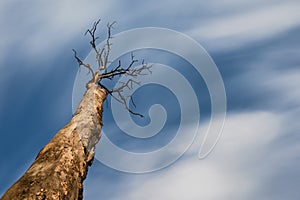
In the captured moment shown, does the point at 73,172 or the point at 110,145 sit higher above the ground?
the point at 110,145

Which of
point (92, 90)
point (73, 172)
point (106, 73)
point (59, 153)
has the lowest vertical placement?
point (73, 172)

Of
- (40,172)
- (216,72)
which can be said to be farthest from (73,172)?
(216,72)

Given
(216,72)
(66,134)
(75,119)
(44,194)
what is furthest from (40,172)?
(216,72)

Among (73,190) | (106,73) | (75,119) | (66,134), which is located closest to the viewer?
(73,190)

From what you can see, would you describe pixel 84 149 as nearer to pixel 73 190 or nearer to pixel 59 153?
pixel 59 153

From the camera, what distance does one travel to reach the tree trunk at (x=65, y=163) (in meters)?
3.25

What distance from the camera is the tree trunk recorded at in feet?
10.6

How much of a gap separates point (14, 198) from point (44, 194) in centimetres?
30

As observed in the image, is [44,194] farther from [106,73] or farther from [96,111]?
[106,73]

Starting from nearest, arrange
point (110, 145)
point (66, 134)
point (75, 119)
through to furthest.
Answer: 1. point (66, 134)
2. point (75, 119)
3. point (110, 145)

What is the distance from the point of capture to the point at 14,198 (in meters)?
3.07

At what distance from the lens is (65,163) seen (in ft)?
13.2

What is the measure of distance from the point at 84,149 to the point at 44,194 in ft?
5.62

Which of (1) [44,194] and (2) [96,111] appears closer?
(1) [44,194]
